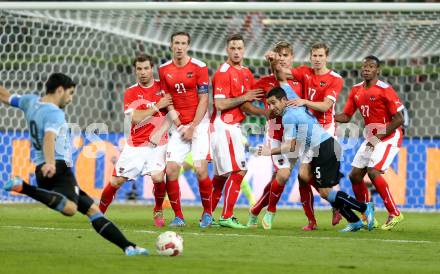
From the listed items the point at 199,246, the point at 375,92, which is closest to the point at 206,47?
the point at 375,92

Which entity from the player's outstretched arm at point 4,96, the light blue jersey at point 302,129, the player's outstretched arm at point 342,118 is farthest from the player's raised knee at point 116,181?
the player's outstretched arm at point 4,96

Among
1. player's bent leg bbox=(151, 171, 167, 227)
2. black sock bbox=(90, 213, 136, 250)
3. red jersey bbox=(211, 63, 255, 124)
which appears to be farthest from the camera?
player's bent leg bbox=(151, 171, 167, 227)

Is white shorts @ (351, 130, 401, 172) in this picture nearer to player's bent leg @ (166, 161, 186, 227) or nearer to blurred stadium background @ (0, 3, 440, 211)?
player's bent leg @ (166, 161, 186, 227)

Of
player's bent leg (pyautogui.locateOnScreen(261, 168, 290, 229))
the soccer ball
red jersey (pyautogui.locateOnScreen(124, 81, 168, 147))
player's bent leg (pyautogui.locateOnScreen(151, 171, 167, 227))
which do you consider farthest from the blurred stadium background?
the soccer ball

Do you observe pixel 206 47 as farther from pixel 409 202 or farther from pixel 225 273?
pixel 225 273

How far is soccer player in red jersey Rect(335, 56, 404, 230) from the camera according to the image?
38.4ft

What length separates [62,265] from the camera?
748 cm

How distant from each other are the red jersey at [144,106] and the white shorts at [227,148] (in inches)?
24.7

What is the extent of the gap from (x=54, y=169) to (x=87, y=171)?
27.1 ft

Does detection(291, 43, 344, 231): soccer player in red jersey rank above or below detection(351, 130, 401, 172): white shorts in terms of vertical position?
above

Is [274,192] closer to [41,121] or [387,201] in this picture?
[387,201]

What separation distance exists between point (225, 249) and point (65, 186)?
160cm

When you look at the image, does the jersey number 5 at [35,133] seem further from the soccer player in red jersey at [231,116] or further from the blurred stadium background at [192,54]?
the blurred stadium background at [192,54]

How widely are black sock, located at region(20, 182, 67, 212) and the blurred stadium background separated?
674 cm
